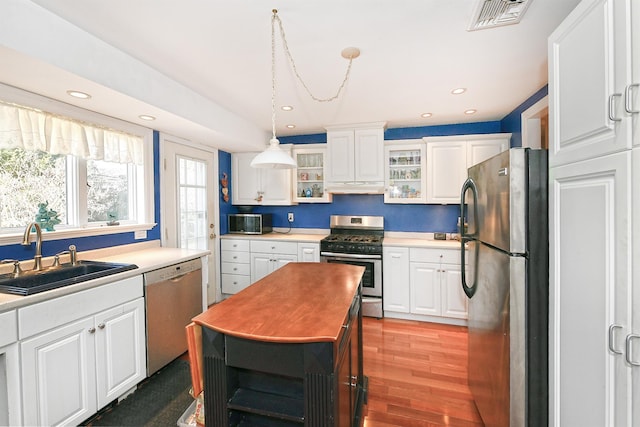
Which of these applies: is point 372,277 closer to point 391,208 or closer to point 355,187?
point 391,208

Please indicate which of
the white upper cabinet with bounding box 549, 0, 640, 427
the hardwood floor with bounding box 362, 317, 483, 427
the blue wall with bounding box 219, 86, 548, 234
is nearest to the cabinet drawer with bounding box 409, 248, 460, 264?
the blue wall with bounding box 219, 86, 548, 234

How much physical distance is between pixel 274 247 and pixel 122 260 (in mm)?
1819

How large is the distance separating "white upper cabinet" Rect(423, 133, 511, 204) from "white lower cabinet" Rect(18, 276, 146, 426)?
131 inches

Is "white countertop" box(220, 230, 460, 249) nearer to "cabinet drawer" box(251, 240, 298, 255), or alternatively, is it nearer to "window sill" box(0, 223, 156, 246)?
"cabinet drawer" box(251, 240, 298, 255)

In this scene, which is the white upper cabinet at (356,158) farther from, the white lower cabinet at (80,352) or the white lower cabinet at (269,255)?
the white lower cabinet at (80,352)

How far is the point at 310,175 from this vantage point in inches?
167

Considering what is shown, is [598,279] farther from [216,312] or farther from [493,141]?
[493,141]

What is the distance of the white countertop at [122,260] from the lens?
1.48 metres

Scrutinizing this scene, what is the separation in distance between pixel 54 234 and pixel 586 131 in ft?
10.3

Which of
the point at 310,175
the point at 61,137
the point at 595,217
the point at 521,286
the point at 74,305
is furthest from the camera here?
the point at 310,175

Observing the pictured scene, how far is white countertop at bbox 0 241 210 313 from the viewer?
58.4 inches

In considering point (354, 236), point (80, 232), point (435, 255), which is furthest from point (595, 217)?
point (80, 232)

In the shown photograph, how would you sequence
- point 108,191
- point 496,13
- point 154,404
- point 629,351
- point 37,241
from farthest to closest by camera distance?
point 108,191 → point 154,404 → point 37,241 → point 496,13 → point 629,351

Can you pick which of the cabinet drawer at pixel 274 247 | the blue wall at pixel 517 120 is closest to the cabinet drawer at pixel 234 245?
the cabinet drawer at pixel 274 247
